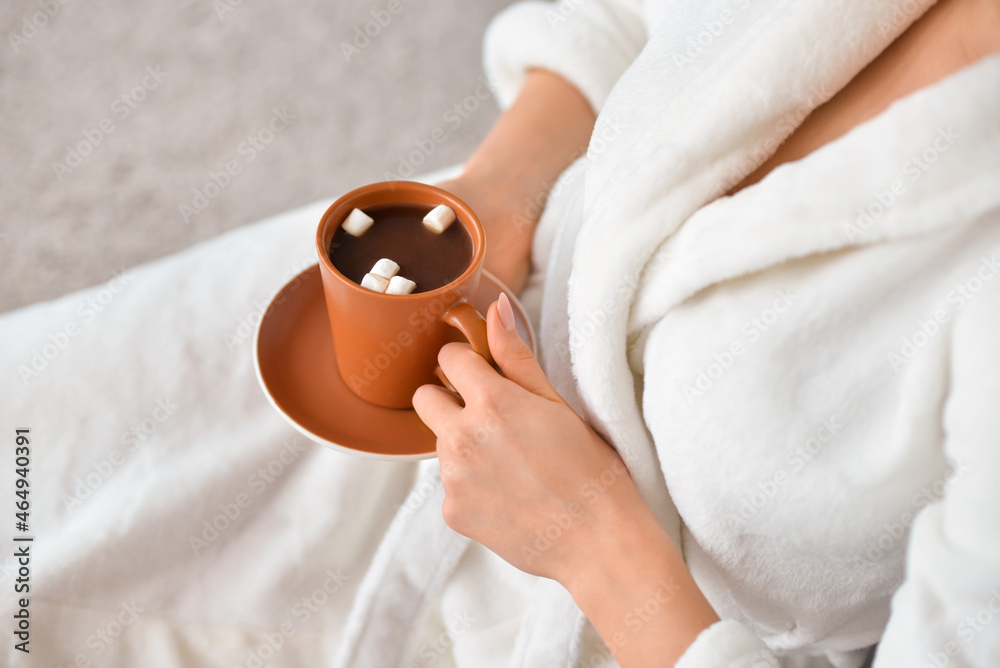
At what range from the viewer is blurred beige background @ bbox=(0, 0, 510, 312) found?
65.1 inches

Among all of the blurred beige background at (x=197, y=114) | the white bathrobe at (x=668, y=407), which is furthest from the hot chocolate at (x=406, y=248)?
the blurred beige background at (x=197, y=114)

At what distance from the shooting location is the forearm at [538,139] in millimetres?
940

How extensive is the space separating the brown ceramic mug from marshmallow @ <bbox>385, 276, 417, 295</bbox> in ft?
0.04

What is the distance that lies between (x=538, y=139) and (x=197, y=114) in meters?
1.22

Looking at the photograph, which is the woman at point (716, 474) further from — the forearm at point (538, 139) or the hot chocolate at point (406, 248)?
the forearm at point (538, 139)

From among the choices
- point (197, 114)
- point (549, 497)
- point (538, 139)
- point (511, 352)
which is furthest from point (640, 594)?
point (197, 114)

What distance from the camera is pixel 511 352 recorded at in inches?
26.0

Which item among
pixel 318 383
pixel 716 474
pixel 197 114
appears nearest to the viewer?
pixel 716 474

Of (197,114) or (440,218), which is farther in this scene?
(197,114)

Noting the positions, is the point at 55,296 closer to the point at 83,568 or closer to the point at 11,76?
the point at 11,76

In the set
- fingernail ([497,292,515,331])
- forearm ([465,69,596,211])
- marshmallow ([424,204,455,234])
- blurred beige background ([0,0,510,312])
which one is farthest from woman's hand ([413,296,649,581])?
blurred beige background ([0,0,510,312])

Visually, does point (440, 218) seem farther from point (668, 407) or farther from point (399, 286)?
point (668, 407)

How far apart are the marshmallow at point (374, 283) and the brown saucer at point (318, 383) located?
0.58ft

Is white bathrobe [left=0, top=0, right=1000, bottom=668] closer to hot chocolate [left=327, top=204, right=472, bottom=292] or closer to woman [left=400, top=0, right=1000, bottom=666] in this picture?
woman [left=400, top=0, right=1000, bottom=666]
